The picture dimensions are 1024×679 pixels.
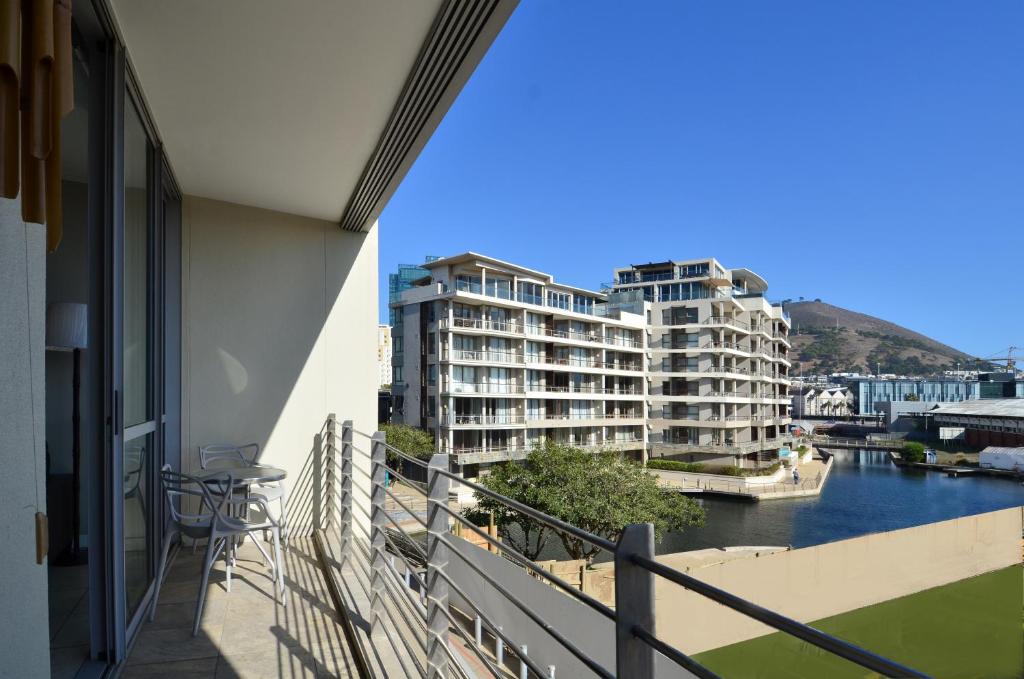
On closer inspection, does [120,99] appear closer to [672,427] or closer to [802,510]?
[802,510]

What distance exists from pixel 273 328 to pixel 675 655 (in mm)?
4560

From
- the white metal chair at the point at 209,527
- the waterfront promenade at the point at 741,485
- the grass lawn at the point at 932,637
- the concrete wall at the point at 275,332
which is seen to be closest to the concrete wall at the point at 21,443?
the white metal chair at the point at 209,527

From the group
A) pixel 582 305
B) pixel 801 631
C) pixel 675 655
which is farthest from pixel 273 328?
pixel 582 305

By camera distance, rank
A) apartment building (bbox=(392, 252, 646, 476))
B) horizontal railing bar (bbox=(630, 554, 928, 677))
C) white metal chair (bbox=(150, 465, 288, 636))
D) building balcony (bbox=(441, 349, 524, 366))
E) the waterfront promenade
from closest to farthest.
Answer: horizontal railing bar (bbox=(630, 554, 928, 677)) < white metal chair (bbox=(150, 465, 288, 636)) < building balcony (bbox=(441, 349, 524, 366)) < apartment building (bbox=(392, 252, 646, 476)) < the waterfront promenade

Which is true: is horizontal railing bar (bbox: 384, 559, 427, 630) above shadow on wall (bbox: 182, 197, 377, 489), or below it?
below

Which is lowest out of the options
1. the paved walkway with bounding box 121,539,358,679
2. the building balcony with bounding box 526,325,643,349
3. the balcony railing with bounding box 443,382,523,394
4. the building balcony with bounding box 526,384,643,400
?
Result: the building balcony with bounding box 526,384,643,400

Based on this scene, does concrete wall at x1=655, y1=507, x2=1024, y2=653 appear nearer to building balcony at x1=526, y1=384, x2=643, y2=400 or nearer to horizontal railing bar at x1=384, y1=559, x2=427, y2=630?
horizontal railing bar at x1=384, y1=559, x2=427, y2=630

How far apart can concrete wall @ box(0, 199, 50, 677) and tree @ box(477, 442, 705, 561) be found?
16393mm

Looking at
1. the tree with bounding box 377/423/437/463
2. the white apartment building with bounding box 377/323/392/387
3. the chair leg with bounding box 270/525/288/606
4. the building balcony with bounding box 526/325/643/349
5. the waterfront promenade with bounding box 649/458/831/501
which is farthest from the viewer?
the white apartment building with bounding box 377/323/392/387

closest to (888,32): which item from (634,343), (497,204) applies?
(497,204)

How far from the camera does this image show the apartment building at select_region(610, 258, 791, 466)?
32719mm

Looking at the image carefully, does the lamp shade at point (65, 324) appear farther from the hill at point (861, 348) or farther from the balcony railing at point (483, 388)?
the hill at point (861, 348)

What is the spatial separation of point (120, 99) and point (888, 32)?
155 m

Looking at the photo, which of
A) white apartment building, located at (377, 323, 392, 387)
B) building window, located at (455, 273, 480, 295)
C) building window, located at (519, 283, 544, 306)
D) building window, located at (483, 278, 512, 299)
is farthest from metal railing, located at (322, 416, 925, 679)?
white apartment building, located at (377, 323, 392, 387)
